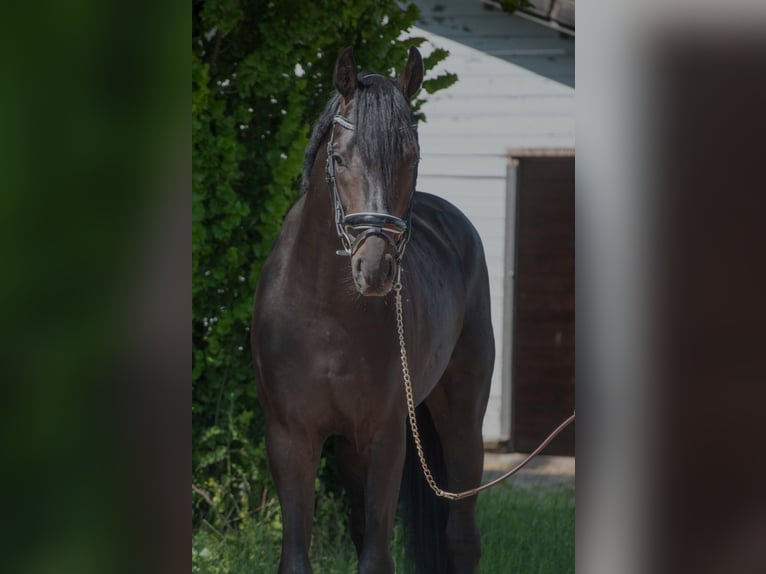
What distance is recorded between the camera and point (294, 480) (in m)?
3.84

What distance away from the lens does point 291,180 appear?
5.68 metres

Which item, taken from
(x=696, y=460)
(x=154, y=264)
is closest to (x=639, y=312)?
(x=696, y=460)

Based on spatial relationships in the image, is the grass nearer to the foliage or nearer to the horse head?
the foliage

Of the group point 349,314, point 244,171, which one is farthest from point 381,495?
point 244,171

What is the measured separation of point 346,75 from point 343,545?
116 inches

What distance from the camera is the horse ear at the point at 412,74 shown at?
393 cm

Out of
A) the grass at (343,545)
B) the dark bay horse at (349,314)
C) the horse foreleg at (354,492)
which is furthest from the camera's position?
the grass at (343,545)

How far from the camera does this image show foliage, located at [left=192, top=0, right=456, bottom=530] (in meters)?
5.55

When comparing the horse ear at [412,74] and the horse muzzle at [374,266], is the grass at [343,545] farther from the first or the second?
the horse ear at [412,74]

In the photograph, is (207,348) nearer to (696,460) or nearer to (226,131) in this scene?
Result: (226,131)

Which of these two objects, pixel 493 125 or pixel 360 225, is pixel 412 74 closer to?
pixel 360 225

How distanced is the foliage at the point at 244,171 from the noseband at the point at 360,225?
6.33ft

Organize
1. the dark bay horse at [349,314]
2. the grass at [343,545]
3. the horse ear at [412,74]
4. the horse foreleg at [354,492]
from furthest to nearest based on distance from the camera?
the grass at [343,545] → the horse foreleg at [354,492] → the horse ear at [412,74] → the dark bay horse at [349,314]

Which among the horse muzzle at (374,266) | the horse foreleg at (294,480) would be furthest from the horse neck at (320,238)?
the horse foreleg at (294,480)
